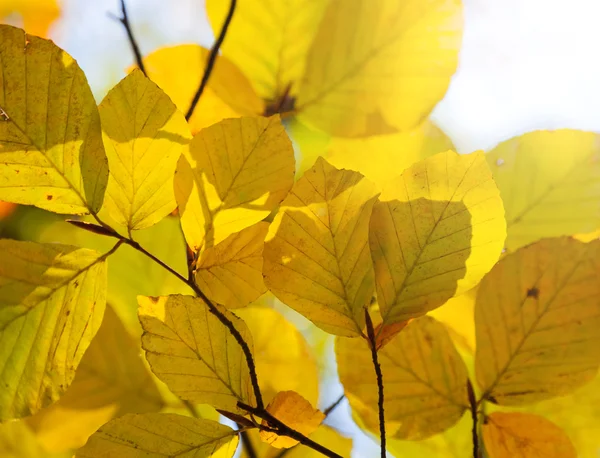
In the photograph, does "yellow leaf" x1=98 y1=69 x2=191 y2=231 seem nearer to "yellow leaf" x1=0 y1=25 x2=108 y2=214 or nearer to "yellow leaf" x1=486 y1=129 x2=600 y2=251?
"yellow leaf" x1=0 y1=25 x2=108 y2=214

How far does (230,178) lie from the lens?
8.7 inches

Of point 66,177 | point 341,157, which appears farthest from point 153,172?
point 341,157

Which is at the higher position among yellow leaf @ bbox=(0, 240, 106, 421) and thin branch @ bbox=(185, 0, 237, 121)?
thin branch @ bbox=(185, 0, 237, 121)

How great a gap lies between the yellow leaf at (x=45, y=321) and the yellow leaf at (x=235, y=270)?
5 centimetres

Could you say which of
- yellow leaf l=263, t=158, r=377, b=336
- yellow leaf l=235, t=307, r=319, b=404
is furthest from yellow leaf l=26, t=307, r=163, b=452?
yellow leaf l=263, t=158, r=377, b=336

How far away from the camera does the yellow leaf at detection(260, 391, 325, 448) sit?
0.23 m

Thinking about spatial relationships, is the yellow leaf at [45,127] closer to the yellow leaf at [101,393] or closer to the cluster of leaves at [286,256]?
the cluster of leaves at [286,256]

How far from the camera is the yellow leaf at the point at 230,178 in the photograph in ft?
0.72

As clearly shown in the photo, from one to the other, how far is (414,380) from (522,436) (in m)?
0.06

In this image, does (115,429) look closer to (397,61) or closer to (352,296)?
(352,296)

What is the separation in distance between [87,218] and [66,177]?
246 mm

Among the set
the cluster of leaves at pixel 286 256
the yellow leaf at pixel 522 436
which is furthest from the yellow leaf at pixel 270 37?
the yellow leaf at pixel 522 436

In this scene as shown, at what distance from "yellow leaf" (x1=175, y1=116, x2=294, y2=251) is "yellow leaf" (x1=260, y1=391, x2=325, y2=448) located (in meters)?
0.07

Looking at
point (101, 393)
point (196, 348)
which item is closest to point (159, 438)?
point (196, 348)
